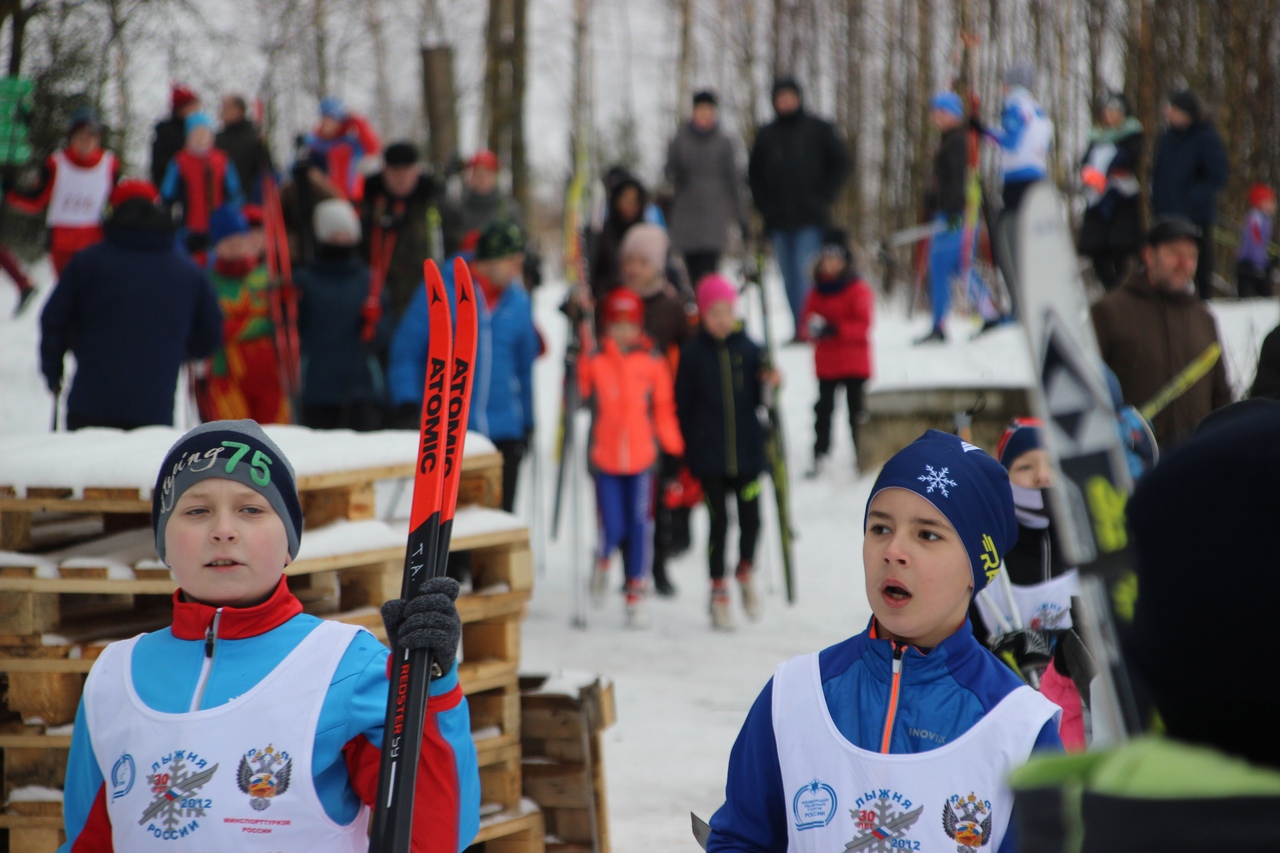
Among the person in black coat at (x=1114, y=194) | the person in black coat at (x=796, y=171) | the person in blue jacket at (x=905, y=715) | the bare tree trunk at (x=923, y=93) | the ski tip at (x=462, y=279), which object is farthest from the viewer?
the bare tree trunk at (x=923, y=93)

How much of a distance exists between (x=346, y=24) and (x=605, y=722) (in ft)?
75.2

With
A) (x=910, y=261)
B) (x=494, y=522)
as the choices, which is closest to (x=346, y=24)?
(x=910, y=261)

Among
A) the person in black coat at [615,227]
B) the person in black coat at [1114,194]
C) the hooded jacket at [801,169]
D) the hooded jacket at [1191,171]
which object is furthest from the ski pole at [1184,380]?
the hooded jacket at [801,169]

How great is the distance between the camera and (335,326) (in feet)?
25.5

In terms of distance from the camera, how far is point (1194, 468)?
973 millimetres

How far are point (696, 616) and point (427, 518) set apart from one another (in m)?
5.35

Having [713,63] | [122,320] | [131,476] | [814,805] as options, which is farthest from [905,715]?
[713,63]

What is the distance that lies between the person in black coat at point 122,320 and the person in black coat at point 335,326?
155 centimetres

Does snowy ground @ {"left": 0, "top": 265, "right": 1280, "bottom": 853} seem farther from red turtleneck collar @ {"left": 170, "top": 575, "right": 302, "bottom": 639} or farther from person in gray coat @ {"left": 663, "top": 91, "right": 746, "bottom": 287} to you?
red turtleneck collar @ {"left": 170, "top": 575, "right": 302, "bottom": 639}

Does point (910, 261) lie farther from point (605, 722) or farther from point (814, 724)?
point (814, 724)

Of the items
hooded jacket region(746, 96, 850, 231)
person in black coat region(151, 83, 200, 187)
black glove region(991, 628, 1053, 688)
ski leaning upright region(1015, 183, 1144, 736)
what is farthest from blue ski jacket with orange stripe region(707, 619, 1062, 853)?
A: person in black coat region(151, 83, 200, 187)

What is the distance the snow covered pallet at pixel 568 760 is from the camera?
3.87m

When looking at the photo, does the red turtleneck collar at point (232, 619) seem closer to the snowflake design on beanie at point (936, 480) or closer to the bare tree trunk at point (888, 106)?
the snowflake design on beanie at point (936, 480)

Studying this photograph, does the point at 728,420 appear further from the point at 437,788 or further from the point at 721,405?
the point at 437,788
